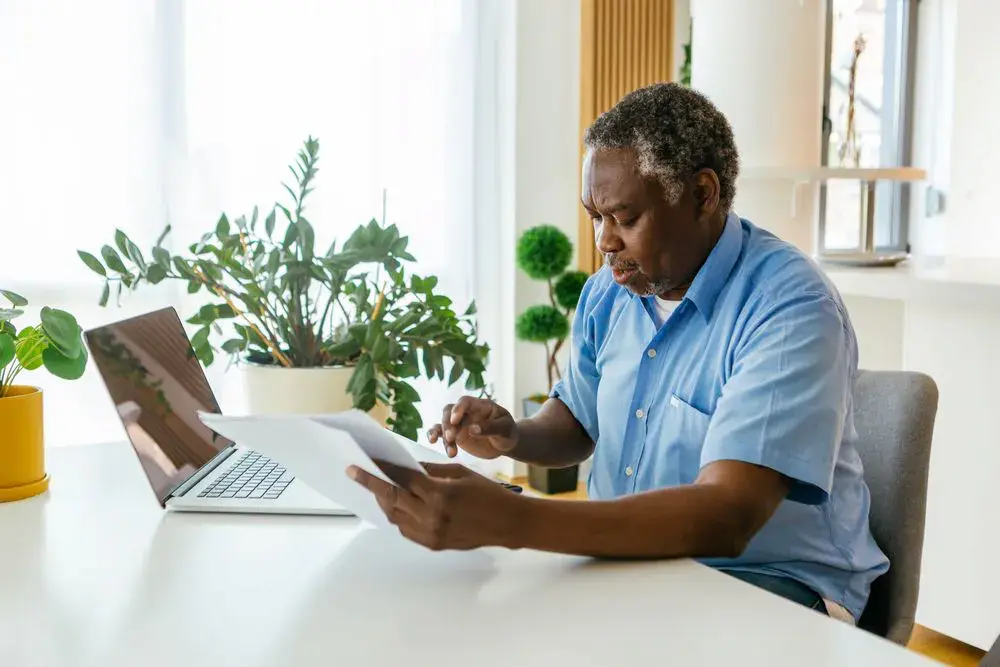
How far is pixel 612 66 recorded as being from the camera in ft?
12.8

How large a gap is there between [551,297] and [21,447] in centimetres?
267

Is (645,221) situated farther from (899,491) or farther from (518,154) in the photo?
(518,154)

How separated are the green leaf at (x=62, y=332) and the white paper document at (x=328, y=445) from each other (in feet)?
1.48

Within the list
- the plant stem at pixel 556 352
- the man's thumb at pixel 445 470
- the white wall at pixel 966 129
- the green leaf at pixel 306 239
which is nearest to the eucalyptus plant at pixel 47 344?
the man's thumb at pixel 445 470

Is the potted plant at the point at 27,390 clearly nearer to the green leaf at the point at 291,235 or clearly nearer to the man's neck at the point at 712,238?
the green leaf at the point at 291,235

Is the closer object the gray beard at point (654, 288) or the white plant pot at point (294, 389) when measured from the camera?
the gray beard at point (654, 288)

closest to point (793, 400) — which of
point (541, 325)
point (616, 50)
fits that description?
point (541, 325)

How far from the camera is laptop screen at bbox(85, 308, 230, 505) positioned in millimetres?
1231

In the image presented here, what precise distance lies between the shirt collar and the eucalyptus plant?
2.64ft

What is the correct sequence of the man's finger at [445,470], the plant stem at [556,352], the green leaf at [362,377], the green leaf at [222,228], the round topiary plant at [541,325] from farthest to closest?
the plant stem at [556,352] < the round topiary plant at [541,325] < the green leaf at [222,228] < the green leaf at [362,377] < the man's finger at [445,470]

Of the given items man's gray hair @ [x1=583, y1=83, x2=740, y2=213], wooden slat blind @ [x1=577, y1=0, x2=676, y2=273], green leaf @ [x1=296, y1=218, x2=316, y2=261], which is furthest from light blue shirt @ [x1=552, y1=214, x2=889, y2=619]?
wooden slat blind @ [x1=577, y1=0, x2=676, y2=273]

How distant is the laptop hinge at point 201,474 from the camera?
1258mm

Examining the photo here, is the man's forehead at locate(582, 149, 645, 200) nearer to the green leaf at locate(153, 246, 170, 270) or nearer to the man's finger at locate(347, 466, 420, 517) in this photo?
the man's finger at locate(347, 466, 420, 517)

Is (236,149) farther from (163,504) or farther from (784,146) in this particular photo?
(163,504)
